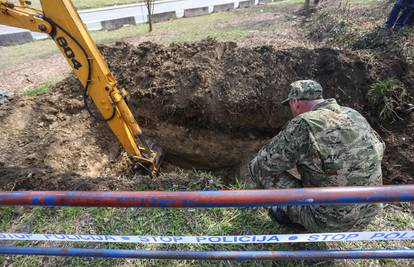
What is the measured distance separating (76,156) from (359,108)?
484 centimetres

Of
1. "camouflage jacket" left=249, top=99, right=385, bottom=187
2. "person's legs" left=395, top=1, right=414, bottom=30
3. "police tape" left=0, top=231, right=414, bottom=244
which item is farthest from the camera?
"person's legs" left=395, top=1, right=414, bottom=30

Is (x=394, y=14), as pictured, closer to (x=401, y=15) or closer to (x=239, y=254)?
(x=401, y=15)

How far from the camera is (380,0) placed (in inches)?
374

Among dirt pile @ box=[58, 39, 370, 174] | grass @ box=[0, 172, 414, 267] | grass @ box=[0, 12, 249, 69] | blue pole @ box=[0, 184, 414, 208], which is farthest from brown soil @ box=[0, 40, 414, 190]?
grass @ box=[0, 12, 249, 69]

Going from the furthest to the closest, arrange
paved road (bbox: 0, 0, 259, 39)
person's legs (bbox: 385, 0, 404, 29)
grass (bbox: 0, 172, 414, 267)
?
1. paved road (bbox: 0, 0, 259, 39)
2. person's legs (bbox: 385, 0, 404, 29)
3. grass (bbox: 0, 172, 414, 267)

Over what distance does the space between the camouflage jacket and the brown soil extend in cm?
205

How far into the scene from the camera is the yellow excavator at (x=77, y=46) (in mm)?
2920

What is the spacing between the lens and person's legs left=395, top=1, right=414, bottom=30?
17.8 feet

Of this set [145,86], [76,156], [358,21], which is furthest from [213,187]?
[358,21]

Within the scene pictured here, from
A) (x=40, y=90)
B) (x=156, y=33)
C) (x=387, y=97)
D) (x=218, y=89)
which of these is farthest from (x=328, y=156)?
(x=156, y=33)

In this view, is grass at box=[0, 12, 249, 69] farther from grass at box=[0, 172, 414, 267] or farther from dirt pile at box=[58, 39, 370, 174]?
grass at box=[0, 172, 414, 267]

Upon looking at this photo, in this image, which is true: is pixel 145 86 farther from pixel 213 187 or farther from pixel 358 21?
pixel 358 21

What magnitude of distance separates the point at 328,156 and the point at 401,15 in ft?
17.0

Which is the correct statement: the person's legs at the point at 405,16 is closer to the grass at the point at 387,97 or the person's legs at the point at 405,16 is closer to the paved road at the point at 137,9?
the grass at the point at 387,97
